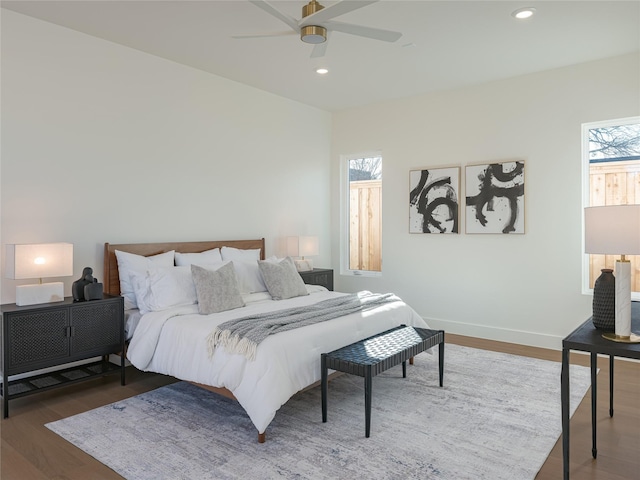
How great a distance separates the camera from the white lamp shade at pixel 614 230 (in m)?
2.19

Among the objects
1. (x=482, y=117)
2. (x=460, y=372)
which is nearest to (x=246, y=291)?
(x=460, y=372)

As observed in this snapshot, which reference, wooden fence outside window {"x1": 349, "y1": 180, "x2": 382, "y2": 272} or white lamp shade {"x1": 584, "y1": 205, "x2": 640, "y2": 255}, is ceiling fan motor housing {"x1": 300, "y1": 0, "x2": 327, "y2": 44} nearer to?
white lamp shade {"x1": 584, "y1": 205, "x2": 640, "y2": 255}

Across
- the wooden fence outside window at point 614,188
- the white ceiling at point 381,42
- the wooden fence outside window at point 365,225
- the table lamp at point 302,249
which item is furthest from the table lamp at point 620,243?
the wooden fence outside window at point 365,225

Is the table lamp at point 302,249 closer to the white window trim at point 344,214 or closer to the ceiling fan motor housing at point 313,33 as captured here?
the white window trim at point 344,214

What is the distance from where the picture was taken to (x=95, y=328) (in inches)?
Result: 139

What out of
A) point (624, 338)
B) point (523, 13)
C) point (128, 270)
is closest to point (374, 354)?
point (624, 338)

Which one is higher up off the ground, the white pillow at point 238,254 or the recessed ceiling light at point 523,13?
the recessed ceiling light at point 523,13

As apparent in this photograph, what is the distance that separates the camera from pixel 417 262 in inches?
228

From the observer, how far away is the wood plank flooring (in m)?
2.40

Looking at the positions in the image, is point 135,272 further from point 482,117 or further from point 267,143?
point 482,117

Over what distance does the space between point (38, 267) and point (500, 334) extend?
15.0 feet

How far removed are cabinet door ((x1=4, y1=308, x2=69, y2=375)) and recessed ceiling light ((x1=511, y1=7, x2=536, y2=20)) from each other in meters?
4.02

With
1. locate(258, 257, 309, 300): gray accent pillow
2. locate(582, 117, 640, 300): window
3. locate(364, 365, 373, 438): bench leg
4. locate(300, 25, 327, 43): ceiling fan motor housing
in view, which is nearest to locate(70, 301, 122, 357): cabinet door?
locate(258, 257, 309, 300): gray accent pillow

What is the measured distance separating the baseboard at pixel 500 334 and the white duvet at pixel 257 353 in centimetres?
175
